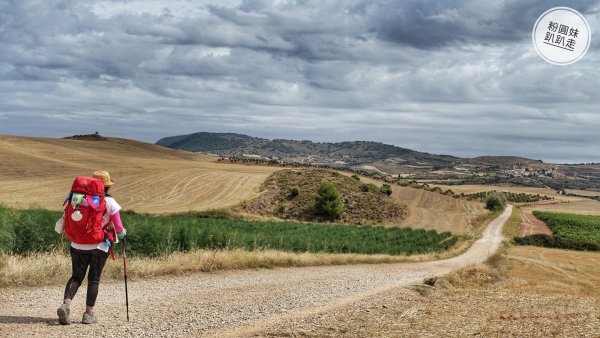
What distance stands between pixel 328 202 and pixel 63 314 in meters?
65.5

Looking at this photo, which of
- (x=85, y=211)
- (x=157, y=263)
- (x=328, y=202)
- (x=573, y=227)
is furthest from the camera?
(x=573, y=227)

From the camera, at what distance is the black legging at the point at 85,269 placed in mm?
9469

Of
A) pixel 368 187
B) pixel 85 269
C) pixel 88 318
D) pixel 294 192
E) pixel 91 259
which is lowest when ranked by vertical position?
pixel 294 192

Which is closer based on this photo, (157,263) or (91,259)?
(91,259)

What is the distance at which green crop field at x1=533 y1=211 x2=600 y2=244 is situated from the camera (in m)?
73.2

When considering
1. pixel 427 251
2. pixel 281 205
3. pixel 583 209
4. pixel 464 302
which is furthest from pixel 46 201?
pixel 583 209

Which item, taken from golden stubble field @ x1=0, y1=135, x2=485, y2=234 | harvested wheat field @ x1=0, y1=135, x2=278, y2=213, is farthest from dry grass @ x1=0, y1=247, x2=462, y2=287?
golden stubble field @ x1=0, y1=135, x2=485, y2=234

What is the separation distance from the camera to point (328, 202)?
74062 millimetres

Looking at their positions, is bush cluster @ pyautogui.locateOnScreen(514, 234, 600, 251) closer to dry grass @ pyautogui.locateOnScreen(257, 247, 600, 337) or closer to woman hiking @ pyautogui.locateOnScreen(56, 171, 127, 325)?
dry grass @ pyautogui.locateOnScreen(257, 247, 600, 337)

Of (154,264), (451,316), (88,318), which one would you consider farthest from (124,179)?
(451,316)

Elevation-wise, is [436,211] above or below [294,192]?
below

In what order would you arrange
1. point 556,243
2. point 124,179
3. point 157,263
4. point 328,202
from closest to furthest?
point 157,263, point 556,243, point 328,202, point 124,179

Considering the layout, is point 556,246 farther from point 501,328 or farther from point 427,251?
point 501,328

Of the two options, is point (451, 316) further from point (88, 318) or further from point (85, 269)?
point (85, 269)
